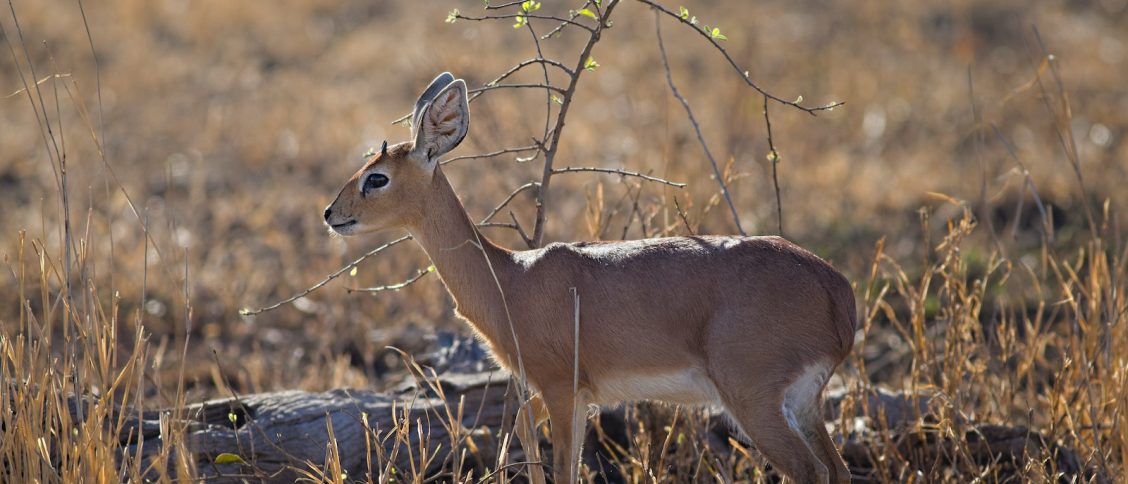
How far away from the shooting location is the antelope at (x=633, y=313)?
4.11 metres

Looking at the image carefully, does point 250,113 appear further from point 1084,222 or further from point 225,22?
point 1084,222

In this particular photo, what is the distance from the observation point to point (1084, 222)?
8.55 meters

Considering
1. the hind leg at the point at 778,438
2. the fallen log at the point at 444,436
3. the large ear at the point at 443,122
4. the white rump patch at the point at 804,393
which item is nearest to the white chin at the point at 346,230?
the large ear at the point at 443,122

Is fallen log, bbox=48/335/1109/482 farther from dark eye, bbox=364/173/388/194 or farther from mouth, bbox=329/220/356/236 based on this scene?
dark eye, bbox=364/173/388/194

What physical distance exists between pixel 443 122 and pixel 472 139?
7.58 ft

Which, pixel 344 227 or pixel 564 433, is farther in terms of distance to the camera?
pixel 344 227

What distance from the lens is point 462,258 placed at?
15.3ft

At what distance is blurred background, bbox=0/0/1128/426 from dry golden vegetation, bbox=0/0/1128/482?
1.5 inches

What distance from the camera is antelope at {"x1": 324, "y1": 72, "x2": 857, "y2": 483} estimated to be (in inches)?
162

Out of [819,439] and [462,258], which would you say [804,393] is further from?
[462,258]

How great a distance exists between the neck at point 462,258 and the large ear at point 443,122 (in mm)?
133

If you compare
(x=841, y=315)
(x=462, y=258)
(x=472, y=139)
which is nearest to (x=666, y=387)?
(x=841, y=315)

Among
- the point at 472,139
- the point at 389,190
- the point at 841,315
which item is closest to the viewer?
the point at 841,315

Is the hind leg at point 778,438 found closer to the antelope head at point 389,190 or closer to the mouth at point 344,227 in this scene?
the antelope head at point 389,190
